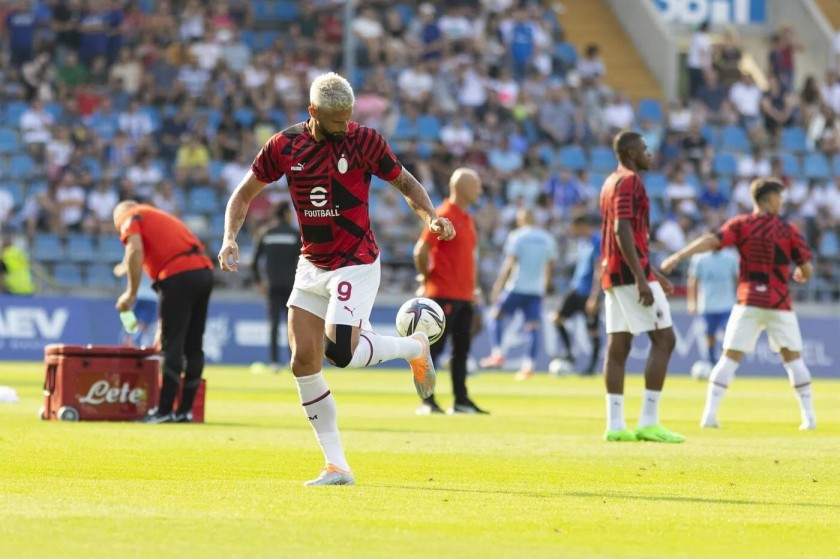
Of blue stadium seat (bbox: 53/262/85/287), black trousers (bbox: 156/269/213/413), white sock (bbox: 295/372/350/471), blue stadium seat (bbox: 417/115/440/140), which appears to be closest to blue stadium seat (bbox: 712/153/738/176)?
blue stadium seat (bbox: 417/115/440/140)

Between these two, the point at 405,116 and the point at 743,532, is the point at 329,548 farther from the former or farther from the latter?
the point at 405,116

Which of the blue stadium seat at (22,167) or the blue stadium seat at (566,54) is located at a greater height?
the blue stadium seat at (566,54)

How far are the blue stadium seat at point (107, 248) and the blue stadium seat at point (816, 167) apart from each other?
1516cm

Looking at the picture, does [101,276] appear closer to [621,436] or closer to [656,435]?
[621,436]

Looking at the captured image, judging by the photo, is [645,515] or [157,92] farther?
[157,92]

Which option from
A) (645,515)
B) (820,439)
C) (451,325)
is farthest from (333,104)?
(451,325)

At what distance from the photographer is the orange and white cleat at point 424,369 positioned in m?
10.2

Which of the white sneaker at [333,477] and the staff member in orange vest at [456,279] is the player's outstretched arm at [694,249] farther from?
the white sneaker at [333,477]

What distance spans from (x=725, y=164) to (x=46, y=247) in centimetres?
1456

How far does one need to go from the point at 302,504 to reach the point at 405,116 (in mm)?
24799

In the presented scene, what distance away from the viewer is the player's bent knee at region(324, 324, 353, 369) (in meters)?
9.43

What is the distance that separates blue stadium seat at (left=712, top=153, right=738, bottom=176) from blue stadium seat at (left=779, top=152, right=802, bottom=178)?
1.04 m

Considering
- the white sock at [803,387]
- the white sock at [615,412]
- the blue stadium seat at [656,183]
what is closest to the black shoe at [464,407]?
the white sock at [803,387]

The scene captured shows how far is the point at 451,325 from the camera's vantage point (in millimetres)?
16766
